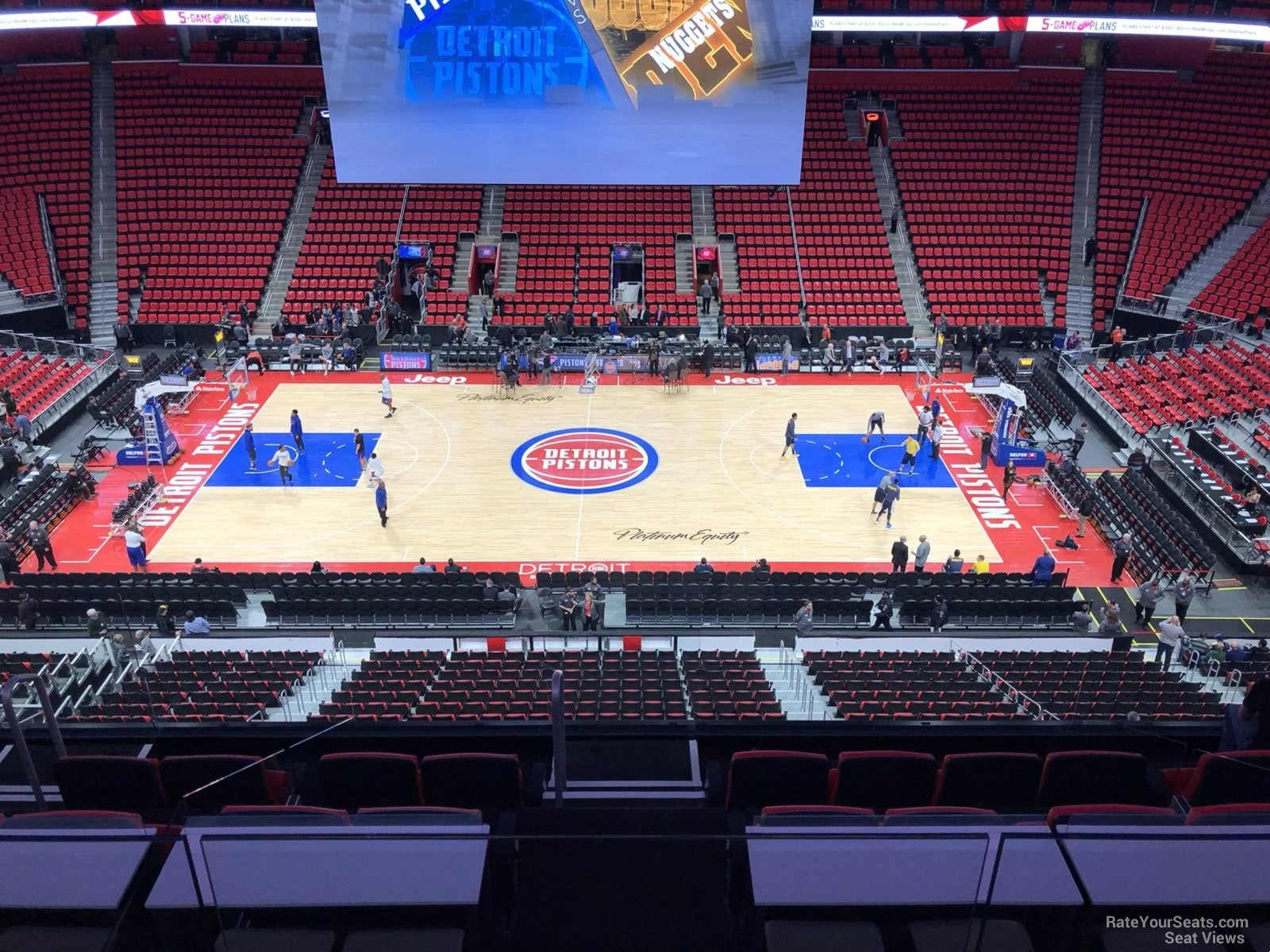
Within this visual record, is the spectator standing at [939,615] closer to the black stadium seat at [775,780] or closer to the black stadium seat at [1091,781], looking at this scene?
the black stadium seat at [1091,781]

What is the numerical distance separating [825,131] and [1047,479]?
21.8 m

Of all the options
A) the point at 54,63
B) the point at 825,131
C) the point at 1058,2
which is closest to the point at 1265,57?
the point at 1058,2

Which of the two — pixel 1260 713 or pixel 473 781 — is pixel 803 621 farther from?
pixel 473 781

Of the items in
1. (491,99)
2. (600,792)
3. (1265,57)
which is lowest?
(600,792)

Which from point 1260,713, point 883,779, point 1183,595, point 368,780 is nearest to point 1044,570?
point 1183,595

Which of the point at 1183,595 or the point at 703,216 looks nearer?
the point at 1183,595

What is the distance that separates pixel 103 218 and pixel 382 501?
2284 cm

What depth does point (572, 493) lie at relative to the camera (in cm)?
2470

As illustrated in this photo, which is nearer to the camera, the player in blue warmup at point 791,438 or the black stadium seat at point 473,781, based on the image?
the black stadium seat at point 473,781

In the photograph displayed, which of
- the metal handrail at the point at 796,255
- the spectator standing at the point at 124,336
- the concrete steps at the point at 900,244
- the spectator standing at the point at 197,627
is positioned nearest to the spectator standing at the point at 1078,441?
the concrete steps at the point at 900,244

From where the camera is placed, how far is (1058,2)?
38.7 metres

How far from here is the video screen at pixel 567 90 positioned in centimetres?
2930

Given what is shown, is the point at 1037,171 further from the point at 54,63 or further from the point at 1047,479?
the point at 54,63

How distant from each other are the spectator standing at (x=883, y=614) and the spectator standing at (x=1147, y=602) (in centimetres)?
489
